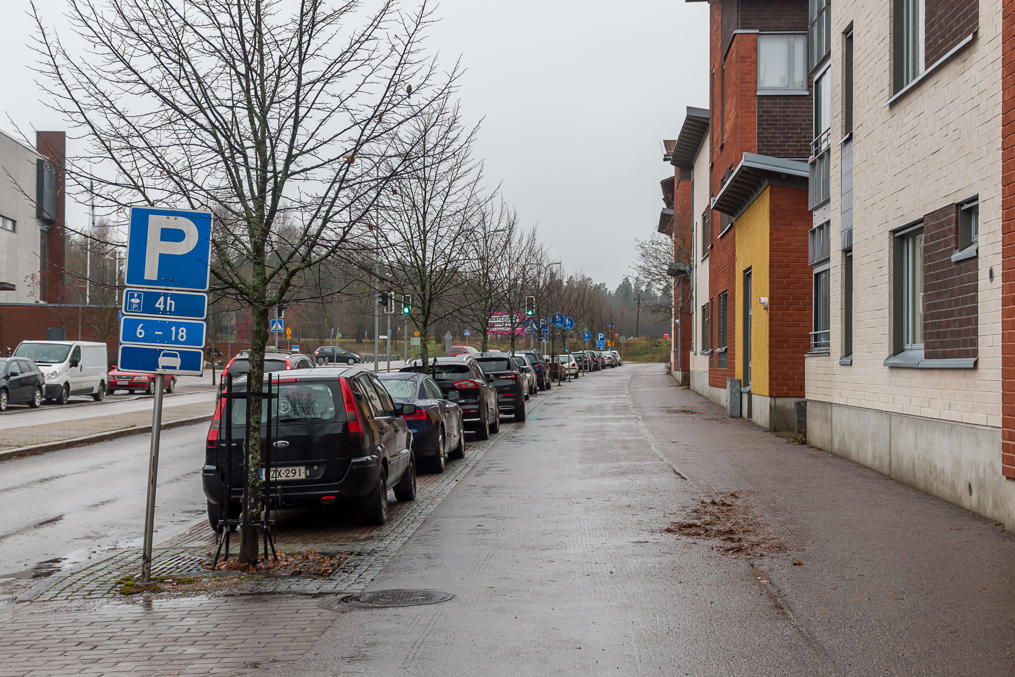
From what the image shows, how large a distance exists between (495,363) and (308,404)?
54.2 feet

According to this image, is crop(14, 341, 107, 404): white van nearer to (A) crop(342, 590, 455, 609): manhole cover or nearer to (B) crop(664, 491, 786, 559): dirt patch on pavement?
(B) crop(664, 491, 786, 559): dirt patch on pavement

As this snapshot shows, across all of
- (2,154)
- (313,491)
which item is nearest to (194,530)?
(313,491)

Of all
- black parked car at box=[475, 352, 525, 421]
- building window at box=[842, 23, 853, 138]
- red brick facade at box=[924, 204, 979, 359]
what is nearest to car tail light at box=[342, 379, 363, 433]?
red brick facade at box=[924, 204, 979, 359]

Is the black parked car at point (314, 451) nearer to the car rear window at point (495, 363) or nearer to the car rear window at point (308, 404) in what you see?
the car rear window at point (308, 404)

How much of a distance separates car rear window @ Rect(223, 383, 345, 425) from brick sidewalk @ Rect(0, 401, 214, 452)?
A: 32.6ft

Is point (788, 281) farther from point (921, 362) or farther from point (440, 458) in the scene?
point (440, 458)

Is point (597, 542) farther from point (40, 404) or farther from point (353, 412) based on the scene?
point (40, 404)

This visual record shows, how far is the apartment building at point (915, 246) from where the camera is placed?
34.6 feet

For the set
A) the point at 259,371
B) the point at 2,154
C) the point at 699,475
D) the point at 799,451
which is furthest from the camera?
the point at 2,154

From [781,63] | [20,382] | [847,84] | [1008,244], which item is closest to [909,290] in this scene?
[1008,244]

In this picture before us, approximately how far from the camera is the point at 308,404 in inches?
402

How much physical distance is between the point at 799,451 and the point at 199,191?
448 inches

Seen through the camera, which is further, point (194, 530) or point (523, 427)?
point (523, 427)

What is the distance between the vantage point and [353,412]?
10.2 meters
